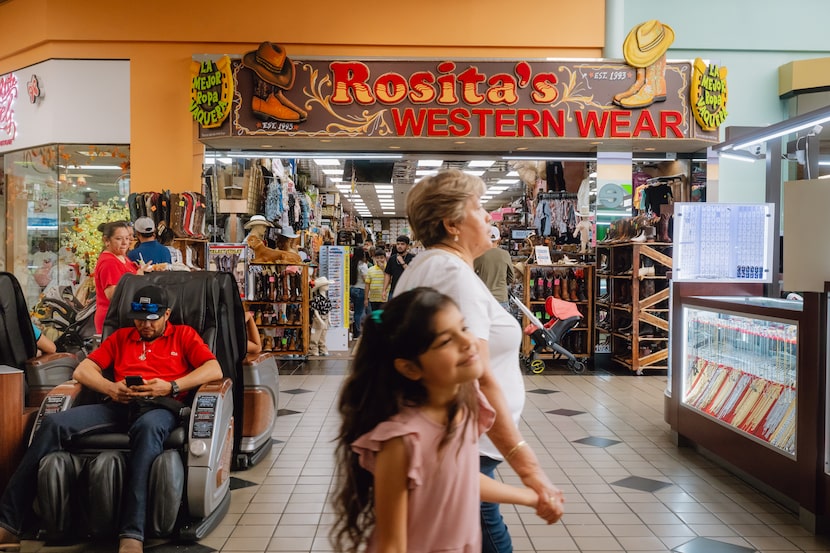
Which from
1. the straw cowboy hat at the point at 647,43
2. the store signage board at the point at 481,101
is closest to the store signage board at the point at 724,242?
the store signage board at the point at 481,101

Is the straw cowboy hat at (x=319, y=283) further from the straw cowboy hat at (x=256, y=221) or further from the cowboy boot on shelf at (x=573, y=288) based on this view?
the cowboy boot on shelf at (x=573, y=288)

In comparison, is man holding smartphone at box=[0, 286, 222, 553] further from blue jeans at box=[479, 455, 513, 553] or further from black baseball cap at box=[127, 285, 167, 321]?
blue jeans at box=[479, 455, 513, 553]

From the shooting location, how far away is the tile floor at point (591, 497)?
3.34 metres

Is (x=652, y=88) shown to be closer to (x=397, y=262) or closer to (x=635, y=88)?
(x=635, y=88)

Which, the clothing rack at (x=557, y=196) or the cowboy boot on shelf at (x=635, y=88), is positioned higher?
the cowboy boot on shelf at (x=635, y=88)

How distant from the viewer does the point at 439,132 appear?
8.06m

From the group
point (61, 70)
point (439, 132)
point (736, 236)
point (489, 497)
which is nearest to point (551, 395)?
point (736, 236)

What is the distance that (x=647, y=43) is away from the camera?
797 cm

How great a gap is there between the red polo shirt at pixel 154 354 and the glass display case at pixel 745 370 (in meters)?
3.06

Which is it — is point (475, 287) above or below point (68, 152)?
below

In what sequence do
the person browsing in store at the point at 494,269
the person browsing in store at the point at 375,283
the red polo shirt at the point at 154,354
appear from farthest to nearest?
the person browsing in store at the point at 375,283, the person browsing in store at the point at 494,269, the red polo shirt at the point at 154,354

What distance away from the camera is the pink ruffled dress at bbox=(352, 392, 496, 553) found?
1371 millimetres

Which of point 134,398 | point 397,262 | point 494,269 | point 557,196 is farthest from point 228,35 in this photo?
point 134,398

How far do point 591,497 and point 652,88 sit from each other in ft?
18.2
